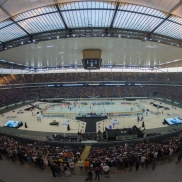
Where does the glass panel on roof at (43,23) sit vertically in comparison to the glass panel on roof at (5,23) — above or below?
above

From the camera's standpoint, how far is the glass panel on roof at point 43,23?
1627cm

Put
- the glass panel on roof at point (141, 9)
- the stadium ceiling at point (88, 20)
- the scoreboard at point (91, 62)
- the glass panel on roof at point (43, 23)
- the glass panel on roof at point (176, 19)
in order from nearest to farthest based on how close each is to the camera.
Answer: the stadium ceiling at point (88, 20)
the glass panel on roof at point (141, 9)
the glass panel on roof at point (176, 19)
the glass panel on roof at point (43, 23)
the scoreboard at point (91, 62)

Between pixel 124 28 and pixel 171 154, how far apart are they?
53.7 feet

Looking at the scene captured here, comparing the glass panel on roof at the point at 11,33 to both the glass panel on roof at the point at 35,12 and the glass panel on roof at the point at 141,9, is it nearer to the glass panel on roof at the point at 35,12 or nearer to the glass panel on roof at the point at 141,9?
the glass panel on roof at the point at 35,12

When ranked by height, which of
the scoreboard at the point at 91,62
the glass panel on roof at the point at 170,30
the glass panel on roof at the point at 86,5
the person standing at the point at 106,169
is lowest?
the person standing at the point at 106,169

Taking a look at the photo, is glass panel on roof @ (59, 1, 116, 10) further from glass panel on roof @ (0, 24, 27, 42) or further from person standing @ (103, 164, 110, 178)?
person standing @ (103, 164, 110, 178)

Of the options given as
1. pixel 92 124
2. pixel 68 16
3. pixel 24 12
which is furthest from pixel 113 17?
pixel 92 124

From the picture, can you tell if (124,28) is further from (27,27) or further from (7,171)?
(7,171)

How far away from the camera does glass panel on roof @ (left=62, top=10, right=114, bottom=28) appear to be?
1580 centimetres

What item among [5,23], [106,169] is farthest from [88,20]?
[106,169]

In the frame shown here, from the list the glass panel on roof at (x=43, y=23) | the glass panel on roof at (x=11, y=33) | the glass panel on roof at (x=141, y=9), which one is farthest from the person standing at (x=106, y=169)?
the glass panel on roof at (x=11, y=33)

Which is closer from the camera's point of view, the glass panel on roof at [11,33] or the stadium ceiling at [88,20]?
the stadium ceiling at [88,20]

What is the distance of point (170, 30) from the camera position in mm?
18859

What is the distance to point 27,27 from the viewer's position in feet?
59.6
